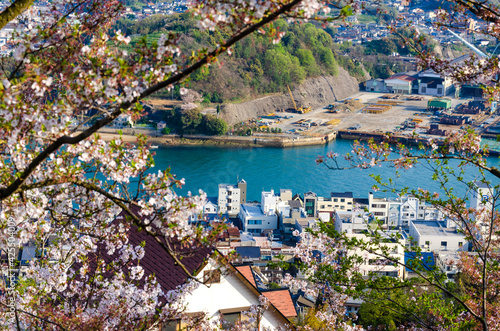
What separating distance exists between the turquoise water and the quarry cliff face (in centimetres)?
323

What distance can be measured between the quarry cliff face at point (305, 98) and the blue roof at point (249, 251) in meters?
10.8

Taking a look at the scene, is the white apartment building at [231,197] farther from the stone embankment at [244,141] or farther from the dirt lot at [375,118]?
the dirt lot at [375,118]

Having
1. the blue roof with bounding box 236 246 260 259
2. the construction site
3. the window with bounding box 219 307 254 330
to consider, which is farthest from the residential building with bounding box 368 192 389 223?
the window with bounding box 219 307 254 330

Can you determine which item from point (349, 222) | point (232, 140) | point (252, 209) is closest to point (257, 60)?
point (232, 140)

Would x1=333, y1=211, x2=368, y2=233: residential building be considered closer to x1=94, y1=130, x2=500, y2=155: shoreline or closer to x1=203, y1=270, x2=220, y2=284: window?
x1=94, y1=130, x2=500, y2=155: shoreline

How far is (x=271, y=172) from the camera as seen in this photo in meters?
15.3

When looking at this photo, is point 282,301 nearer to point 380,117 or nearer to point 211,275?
point 211,275

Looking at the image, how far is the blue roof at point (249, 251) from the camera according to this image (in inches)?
375

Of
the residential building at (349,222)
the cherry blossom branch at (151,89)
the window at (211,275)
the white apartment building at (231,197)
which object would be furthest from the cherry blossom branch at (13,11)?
Answer: the white apartment building at (231,197)

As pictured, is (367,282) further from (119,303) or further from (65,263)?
(65,263)

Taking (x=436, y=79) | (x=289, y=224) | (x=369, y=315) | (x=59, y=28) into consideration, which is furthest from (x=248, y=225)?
(x=436, y=79)

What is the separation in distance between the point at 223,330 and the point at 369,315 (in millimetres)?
5278

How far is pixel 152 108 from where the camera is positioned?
2023 cm

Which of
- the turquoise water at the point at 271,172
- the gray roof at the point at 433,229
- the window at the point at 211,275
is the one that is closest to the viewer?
the window at the point at 211,275
